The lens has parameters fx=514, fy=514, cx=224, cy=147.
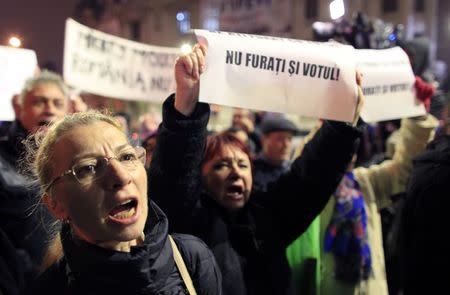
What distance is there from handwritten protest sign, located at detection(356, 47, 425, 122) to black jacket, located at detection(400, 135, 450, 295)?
1.35 feet

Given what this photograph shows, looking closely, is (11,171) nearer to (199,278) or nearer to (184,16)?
(199,278)

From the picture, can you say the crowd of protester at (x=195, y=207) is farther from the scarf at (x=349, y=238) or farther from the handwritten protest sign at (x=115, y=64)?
the handwritten protest sign at (x=115, y=64)

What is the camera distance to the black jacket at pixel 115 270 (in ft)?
4.98

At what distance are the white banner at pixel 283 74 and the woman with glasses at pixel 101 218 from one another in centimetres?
67

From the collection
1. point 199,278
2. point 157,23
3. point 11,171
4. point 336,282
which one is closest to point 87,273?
point 199,278

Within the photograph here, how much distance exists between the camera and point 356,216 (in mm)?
3113

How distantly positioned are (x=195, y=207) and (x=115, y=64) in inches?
82.2

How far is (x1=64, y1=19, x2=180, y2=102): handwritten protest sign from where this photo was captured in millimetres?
3926

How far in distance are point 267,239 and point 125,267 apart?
1.06 meters

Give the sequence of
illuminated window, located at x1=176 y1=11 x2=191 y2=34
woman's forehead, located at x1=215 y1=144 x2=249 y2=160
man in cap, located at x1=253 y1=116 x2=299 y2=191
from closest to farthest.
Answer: woman's forehead, located at x1=215 y1=144 x2=249 y2=160, man in cap, located at x1=253 y1=116 x2=299 y2=191, illuminated window, located at x1=176 y1=11 x2=191 y2=34

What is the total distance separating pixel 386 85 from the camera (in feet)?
9.53

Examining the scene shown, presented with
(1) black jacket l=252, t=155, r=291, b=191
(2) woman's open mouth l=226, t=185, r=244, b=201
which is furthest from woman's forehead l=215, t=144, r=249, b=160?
(1) black jacket l=252, t=155, r=291, b=191

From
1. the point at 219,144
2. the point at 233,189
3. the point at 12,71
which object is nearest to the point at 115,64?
the point at 12,71

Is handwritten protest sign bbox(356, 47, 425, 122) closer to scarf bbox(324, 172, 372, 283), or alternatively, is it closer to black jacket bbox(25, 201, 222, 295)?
scarf bbox(324, 172, 372, 283)
